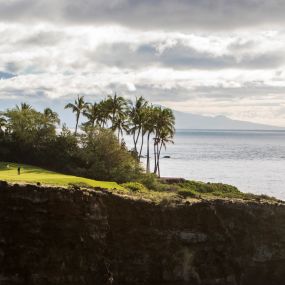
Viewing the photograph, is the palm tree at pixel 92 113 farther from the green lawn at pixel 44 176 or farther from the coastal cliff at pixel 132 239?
the coastal cliff at pixel 132 239

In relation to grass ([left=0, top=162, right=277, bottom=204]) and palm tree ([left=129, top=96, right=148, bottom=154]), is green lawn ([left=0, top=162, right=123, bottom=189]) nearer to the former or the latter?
grass ([left=0, top=162, right=277, bottom=204])

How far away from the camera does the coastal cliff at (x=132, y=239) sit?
36344 mm

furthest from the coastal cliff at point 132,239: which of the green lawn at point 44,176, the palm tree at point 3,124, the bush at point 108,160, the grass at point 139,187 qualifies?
the palm tree at point 3,124

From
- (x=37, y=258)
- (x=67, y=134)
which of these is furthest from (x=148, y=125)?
(x=37, y=258)

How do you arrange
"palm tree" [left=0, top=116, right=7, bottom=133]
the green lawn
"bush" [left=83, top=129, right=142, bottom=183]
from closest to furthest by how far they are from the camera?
1. the green lawn
2. "bush" [left=83, top=129, right=142, bottom=183]
3. "palm tree" [left=0, top=116, right=7, bottom=133]

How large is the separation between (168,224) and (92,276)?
299 inches

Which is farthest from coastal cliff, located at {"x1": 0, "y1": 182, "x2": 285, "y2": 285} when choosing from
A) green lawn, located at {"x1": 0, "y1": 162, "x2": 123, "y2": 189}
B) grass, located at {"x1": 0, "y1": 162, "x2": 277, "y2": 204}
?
green lawn, located at {"x1": 0, "y1": 162, "x2": 123, "y2": 189}

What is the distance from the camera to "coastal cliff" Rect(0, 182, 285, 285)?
1431 inches

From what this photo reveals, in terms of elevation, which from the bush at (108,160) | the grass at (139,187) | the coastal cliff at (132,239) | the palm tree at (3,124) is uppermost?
the palm tree at (3,124)

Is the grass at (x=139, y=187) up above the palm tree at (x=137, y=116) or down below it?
below

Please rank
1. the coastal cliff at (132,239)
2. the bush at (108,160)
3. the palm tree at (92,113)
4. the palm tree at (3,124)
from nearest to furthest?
the coastal cliff at (132,239), the bush at (108,160), the palm tree at (3,124), the palm tree at (92,113)

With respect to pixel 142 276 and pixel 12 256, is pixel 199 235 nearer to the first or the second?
pixel 142 276

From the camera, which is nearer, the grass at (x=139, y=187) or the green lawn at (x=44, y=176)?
the grass at (x=139, y=187)

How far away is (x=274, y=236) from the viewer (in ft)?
143
